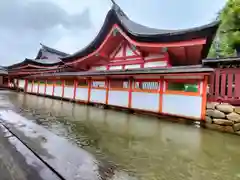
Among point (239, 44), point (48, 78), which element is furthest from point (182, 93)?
point (48, 78)

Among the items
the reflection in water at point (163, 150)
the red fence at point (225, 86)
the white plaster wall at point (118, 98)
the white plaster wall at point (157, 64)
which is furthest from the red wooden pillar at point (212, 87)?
the white plaster wall at point (118, 98)

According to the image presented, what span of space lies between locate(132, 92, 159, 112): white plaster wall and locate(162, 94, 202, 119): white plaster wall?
0.40 meters

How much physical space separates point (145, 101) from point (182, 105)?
5.59 feet

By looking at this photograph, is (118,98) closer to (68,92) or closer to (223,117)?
(223,117)

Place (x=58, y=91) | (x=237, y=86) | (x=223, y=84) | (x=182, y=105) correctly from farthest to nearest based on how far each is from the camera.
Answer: (x=58, y=91)
(x=182, y=105)
(x=223, y=84)
(x=237, y=86)

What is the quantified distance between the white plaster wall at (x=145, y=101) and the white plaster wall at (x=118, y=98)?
1.60 feet

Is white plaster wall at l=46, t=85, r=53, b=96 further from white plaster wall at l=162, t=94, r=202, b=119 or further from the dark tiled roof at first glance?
the dark tiled roof

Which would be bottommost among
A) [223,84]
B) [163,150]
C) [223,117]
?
[163,150]

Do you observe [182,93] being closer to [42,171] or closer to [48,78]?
[42,171]

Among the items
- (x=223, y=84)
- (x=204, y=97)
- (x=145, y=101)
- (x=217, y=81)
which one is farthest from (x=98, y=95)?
(x=223, y=84)

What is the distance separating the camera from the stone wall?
541 centimetres

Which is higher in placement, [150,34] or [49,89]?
[150,34]

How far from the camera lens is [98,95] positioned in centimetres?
1020

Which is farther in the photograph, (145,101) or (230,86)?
(145,101)
